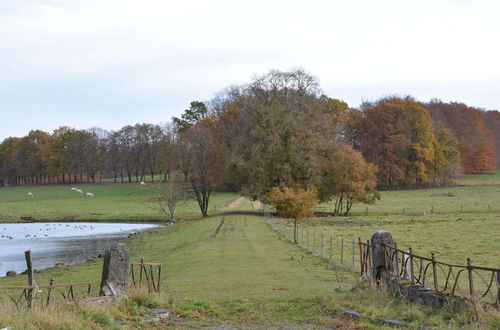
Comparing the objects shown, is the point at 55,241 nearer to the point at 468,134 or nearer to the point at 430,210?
the point at 430,210

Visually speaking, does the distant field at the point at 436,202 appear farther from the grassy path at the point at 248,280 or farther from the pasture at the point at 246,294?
the pasture at the point at 246,294

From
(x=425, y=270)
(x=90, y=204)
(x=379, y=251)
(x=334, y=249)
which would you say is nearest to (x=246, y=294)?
(x=379, y=251)

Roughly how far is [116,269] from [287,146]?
50.2 metres

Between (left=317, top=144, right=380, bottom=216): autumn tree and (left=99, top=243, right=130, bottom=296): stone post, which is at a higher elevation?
(left=317, top=144, right=380, bottom=216): autumn tree

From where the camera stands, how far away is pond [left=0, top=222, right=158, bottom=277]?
129 ft

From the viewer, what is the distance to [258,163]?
64125mm

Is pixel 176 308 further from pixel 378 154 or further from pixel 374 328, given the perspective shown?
pixel 378 154

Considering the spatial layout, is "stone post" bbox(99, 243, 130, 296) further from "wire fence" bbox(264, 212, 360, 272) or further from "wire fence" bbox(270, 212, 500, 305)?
"wire fence" bbox(264, 212, 360, 272)

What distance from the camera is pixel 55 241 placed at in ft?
169

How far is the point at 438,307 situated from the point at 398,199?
71966 millimetres

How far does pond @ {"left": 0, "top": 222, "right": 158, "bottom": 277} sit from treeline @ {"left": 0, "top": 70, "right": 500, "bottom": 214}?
44.5ft

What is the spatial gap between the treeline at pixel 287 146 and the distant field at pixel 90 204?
230 inches

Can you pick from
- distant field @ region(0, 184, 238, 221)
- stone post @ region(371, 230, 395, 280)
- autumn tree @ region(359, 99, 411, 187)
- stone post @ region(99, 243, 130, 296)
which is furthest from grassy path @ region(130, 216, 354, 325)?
autumn tree @ region(359, 99, 411, 187)

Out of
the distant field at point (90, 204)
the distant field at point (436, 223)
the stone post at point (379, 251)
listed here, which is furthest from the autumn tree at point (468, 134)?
the stone post at point (379, 251)
